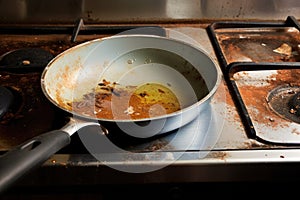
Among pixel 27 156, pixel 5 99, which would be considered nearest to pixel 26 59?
pixel 5 99

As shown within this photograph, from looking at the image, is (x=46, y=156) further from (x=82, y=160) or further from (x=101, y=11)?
(x=101, y=11)

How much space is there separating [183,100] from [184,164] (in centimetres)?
21

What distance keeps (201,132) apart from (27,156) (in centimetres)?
29

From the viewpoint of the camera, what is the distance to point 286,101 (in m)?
0.69

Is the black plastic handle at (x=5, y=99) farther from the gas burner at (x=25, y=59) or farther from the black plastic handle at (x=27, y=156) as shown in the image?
the black plastic handle at (x=27, y=156)

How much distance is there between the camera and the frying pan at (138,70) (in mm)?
629

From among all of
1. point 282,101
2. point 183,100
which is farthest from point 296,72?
point 183,100

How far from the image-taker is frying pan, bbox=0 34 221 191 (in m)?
0.63

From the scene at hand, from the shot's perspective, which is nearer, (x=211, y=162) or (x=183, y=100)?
(x=211, y=162)

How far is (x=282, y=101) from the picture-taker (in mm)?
693

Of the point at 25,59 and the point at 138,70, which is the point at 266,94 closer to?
the point at 138,70

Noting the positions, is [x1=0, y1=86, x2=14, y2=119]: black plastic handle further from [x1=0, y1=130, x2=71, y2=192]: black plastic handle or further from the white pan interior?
[x1=0, y1=130, x2=71, y2=192]: black plastic handle

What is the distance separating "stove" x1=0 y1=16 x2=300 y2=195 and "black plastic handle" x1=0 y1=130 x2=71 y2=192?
0.23 feet

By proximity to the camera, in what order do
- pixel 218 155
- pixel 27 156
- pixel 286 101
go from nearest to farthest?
pixel 27 156 → pixel 218 155 → pixel 286 101
